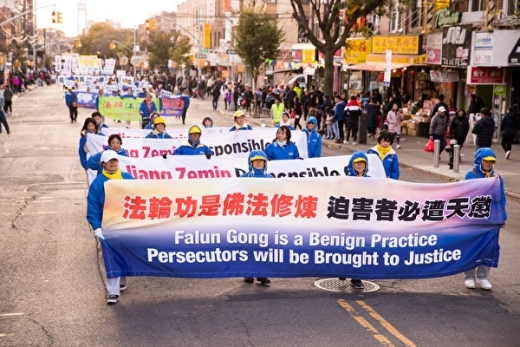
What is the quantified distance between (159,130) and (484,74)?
1712 centimetres

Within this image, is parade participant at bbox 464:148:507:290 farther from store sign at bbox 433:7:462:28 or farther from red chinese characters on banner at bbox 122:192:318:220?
store sign at bbox 433:7:462:28

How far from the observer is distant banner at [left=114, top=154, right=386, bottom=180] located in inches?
500

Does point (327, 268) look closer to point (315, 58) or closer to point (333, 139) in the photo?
point (333, 139)

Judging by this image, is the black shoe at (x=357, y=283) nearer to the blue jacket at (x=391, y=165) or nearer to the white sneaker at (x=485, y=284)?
the white sneaker at (x=485, y=284)

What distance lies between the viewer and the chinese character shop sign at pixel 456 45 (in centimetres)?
3027

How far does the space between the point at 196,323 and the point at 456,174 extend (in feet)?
46.7

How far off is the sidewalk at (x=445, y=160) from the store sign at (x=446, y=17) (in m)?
4.71

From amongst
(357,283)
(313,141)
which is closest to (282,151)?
(313,141)

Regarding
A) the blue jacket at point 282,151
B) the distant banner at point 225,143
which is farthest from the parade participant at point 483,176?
the distant banner at point 225,143

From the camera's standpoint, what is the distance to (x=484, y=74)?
96.8ft

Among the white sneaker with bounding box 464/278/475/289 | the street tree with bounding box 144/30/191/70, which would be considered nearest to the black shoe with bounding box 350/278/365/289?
the white sneaker with bounding box 464/278/475/289

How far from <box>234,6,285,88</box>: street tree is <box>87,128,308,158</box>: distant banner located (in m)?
31.6

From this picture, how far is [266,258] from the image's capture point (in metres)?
9.44

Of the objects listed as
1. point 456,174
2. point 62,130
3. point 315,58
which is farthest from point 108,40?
point 456,174
